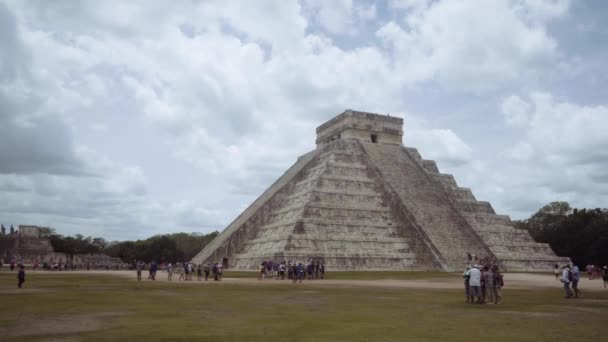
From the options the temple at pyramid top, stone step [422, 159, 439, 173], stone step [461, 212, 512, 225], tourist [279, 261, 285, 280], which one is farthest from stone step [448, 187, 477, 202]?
tourist [279, 261, 285, 280]

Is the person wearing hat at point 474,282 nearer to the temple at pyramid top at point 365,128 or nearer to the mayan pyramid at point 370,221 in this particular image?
the mayan pyramid at point 370,221

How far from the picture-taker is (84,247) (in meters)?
83.0

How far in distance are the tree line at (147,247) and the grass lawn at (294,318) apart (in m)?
54.0

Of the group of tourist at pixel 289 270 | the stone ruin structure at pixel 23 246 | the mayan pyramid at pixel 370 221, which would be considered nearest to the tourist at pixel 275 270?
the group of tourist at pixel 289 270

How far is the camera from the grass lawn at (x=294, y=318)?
7883mm

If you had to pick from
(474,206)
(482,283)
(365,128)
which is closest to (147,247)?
(365,128)

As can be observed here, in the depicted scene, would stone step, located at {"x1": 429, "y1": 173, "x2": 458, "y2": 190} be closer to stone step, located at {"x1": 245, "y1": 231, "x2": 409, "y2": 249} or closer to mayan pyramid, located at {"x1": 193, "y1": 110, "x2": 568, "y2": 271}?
mayan pyramid, located at {"x1": 193, "y1": 110, "x2": 568, "y2": 271}

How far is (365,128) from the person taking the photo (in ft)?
136

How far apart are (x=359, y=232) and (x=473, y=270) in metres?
17.8

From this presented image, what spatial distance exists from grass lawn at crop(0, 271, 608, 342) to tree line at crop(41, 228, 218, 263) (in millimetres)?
54039

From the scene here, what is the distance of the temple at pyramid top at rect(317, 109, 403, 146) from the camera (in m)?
41.0

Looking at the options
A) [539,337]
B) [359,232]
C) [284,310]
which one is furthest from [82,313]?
[359,232]

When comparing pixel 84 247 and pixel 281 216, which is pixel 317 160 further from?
pixel 84 247

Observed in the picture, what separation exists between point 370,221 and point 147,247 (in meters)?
50.2
